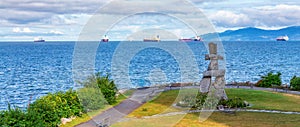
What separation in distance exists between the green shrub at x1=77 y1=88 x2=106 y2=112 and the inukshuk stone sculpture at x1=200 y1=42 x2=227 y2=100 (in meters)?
8.15

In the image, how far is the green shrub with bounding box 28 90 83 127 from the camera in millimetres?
21766

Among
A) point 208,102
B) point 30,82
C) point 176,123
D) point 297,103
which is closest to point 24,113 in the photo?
point 176,123

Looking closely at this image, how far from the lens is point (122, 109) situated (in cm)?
2884

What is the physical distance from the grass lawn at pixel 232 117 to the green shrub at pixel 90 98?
283cm

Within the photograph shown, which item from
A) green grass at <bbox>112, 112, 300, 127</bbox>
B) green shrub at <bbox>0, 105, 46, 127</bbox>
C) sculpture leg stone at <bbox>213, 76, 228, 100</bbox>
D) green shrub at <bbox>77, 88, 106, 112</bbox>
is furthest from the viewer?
sculpture leg stone at <bbox>213, 76, 228, 100</bbox>

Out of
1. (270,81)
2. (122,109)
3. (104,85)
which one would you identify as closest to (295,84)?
(270,81)

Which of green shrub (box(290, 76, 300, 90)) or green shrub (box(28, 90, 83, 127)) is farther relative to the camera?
green shrub (box(290, 76, 300, 90))

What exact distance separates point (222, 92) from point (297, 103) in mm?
6365

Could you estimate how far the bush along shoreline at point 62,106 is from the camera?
1988cm

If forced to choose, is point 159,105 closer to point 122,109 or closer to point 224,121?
point 122,109

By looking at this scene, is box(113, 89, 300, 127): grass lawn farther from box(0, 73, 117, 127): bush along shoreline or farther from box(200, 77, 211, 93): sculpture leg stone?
box(0, 73, 117, 127): bush along shoreline

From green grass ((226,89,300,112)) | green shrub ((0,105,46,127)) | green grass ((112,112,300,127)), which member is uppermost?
green grass ((226,89,300,112))

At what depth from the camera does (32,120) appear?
2019 centimetres

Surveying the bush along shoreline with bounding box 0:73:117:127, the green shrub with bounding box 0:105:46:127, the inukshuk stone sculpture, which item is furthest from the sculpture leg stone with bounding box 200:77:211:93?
the green shrub with bounding box 0:105:46:127
